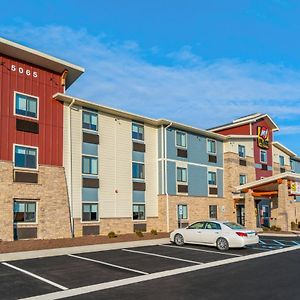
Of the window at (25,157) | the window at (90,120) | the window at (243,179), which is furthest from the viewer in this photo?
the window at (243,179)

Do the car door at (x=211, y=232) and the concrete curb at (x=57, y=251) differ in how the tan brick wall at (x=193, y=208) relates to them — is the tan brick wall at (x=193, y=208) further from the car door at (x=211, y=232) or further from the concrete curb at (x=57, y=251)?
the car door at (x=211, y=232)

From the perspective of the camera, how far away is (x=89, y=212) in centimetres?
2639

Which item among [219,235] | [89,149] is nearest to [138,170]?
[89,149]

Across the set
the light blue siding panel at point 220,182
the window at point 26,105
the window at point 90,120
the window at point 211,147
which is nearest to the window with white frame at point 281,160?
the light blue siding panel at point 220,182

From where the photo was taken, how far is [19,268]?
44.2 ft

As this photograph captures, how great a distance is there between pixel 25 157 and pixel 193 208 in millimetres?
14919

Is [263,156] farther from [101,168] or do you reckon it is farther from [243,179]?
[101,168]

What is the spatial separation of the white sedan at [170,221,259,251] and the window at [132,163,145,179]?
971 centimetres

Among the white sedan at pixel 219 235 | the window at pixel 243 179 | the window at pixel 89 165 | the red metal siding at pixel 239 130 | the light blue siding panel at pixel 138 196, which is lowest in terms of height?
the white sedan at pixel 219 235

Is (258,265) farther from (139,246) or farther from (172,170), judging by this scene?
(172,170)

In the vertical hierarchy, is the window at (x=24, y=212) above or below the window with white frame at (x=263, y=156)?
below

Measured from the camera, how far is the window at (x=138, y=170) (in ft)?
98.5

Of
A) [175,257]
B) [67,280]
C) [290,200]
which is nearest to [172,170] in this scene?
[290,200]

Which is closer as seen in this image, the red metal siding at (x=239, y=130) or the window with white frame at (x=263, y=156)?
the red metal siding at (x=239, y=130)
